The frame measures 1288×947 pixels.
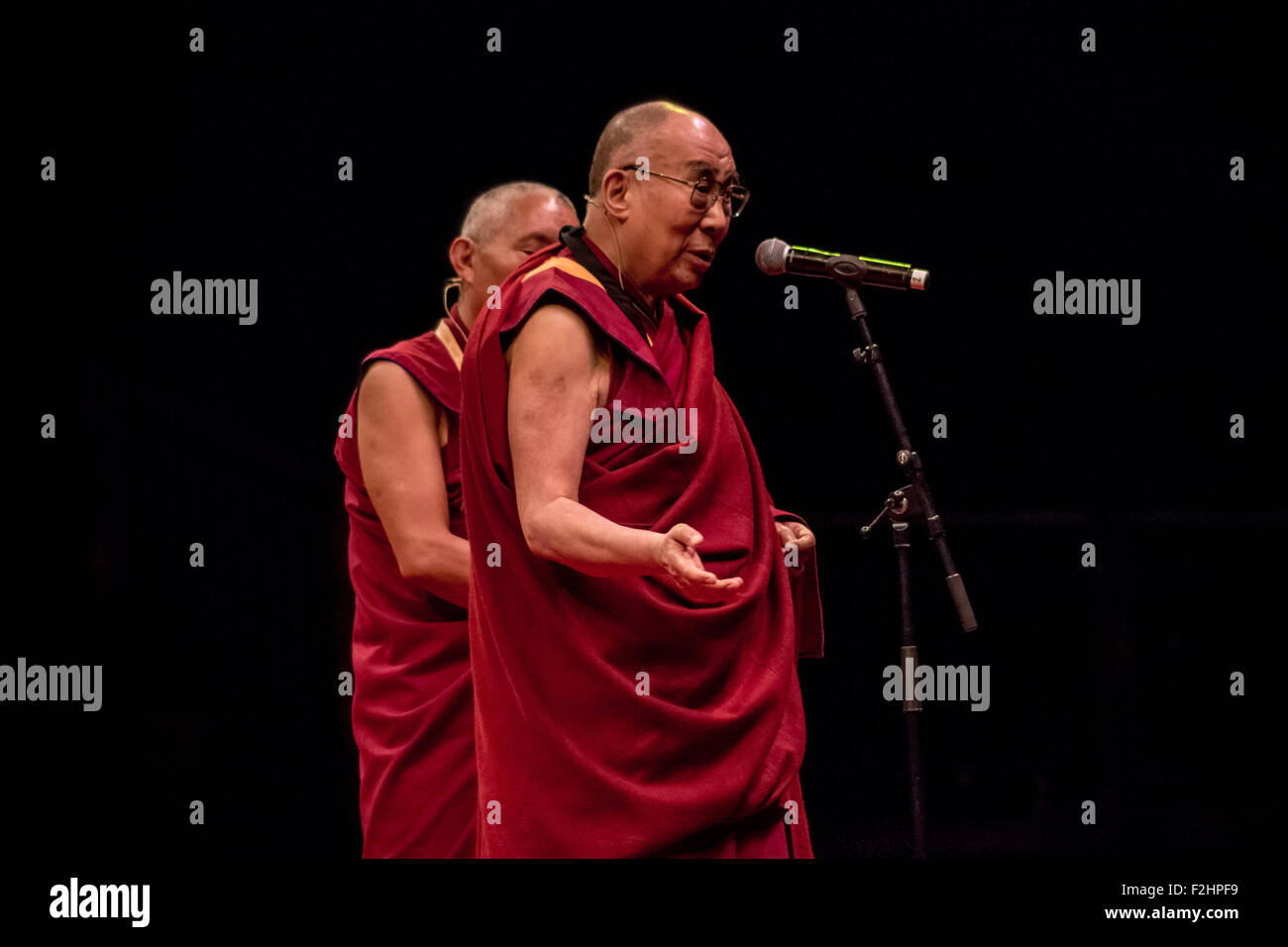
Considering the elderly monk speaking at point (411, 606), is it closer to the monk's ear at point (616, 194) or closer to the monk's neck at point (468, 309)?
the monk's neck at point (468, 309)

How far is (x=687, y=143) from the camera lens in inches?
74.0

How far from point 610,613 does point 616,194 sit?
566mm

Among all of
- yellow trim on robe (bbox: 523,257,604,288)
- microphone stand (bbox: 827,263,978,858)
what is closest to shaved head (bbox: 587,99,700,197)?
yellow trim on robe (bbox: 523,257,604,288)

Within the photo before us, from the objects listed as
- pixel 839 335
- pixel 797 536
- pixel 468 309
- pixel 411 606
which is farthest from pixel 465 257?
pixel 839 335

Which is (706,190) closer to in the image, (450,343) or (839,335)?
(450,343)

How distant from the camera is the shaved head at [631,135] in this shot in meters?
1.90

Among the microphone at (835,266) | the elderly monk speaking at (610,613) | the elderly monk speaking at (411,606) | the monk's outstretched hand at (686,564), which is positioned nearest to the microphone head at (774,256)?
the microphone at (835,266)

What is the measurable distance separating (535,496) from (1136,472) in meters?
2.50

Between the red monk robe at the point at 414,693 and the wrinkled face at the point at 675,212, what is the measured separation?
56cm

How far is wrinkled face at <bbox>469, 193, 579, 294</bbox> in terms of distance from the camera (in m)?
2.54

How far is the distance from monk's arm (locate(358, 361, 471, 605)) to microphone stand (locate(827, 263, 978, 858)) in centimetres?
66

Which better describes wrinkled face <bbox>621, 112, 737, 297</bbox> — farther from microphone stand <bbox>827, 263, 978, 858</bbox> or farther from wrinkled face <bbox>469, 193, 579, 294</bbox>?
wrinkled face <bbox>469, 193, 579, 294</bbox>
